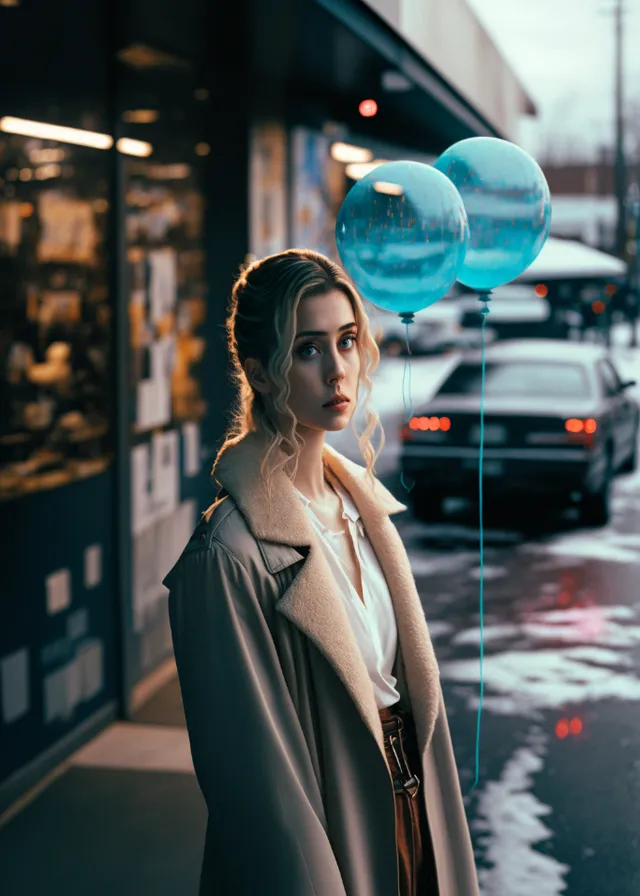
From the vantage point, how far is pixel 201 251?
25.6ft

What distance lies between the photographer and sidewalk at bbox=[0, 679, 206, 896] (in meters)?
4.51

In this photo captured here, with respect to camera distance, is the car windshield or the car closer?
the car

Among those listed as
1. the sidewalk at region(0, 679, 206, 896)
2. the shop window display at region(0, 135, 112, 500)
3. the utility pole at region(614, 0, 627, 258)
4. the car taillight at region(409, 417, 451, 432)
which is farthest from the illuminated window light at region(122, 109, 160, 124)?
the utility pole at region(614, 0, 627, 258)

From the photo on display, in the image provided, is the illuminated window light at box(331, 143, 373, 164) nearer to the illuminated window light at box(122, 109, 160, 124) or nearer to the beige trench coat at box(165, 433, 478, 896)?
the illuminated window light at box(122, 109, 160, 124)

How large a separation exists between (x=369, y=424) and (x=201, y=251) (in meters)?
5.44

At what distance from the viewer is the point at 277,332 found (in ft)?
7.55

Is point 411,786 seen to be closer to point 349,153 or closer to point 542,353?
point 349,153

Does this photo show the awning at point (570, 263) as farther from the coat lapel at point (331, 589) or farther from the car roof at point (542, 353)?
Result: the coat lapel at point (331, 589)

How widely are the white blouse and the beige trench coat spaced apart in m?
0.12

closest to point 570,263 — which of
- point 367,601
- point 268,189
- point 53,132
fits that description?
point 268,189

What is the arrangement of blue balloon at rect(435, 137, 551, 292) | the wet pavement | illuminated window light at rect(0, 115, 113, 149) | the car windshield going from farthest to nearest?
1. the car windshield
2. illuminated window light at rect(0, 115, 113, 149)
3. the wet pavement
4. blue balloon at rect(435, 137, 551, 292)

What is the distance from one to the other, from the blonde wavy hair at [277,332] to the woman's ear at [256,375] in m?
0.01

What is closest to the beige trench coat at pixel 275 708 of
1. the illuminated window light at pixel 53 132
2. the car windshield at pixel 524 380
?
the illuminated window light at pixel 53 132

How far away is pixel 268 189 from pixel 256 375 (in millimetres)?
6321
